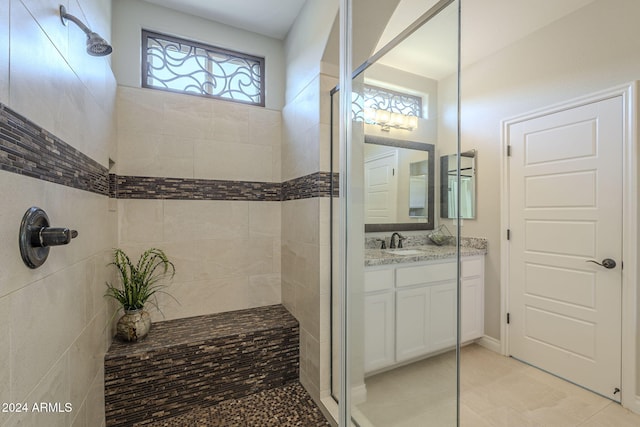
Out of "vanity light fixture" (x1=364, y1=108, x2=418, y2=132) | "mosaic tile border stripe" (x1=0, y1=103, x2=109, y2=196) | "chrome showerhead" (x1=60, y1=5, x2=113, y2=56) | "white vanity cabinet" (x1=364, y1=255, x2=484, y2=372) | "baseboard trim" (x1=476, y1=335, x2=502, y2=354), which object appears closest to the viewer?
"mosaic tile border stripe" (x1=0, y1=103, x2=109, y2=196)

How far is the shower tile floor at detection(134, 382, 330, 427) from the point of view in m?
1.70

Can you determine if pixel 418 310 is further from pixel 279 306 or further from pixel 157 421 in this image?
pixel 157 421

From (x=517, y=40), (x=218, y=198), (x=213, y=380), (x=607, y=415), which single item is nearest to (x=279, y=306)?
(x=213, y=380)

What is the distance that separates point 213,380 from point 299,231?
1183mm

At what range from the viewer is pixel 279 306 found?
98.8 inches

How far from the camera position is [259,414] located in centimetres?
177

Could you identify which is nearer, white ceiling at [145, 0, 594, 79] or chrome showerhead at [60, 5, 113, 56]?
chrome showerhead at [60, 5, 113, 56]

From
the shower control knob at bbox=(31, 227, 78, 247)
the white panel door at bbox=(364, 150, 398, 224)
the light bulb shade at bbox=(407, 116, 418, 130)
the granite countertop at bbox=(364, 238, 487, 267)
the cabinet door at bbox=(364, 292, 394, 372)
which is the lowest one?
the cabinet door at bbox=(364, 292, 394, 372)

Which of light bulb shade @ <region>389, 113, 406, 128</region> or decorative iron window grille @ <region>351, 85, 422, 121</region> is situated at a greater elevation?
decorative iron window grille @ <region>351, 85, 422, 121</region>

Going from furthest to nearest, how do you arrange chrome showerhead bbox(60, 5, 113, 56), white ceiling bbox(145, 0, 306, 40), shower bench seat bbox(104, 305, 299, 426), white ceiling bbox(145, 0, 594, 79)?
white ceiling bbox(145, 0, 306, 40) → white ceiling bbox(145, 0, 594, 79) → shower bench seat bbox(104, 305, 299, 426) → chrome showerhead bbox(60, 5, 113, 56)

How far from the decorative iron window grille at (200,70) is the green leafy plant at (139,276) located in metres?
1.34

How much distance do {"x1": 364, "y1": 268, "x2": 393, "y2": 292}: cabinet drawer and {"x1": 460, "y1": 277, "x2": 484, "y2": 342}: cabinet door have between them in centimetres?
132

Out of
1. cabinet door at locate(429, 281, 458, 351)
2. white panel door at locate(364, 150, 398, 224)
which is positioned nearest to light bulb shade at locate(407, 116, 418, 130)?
white panel door at locate(364, 150, 398, 224)

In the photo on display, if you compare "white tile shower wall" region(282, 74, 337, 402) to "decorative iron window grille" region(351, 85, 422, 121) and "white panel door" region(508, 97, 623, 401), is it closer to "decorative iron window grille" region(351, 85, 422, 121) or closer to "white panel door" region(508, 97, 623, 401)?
"decorative iron window grille" region(351, 85, 422, 121)
